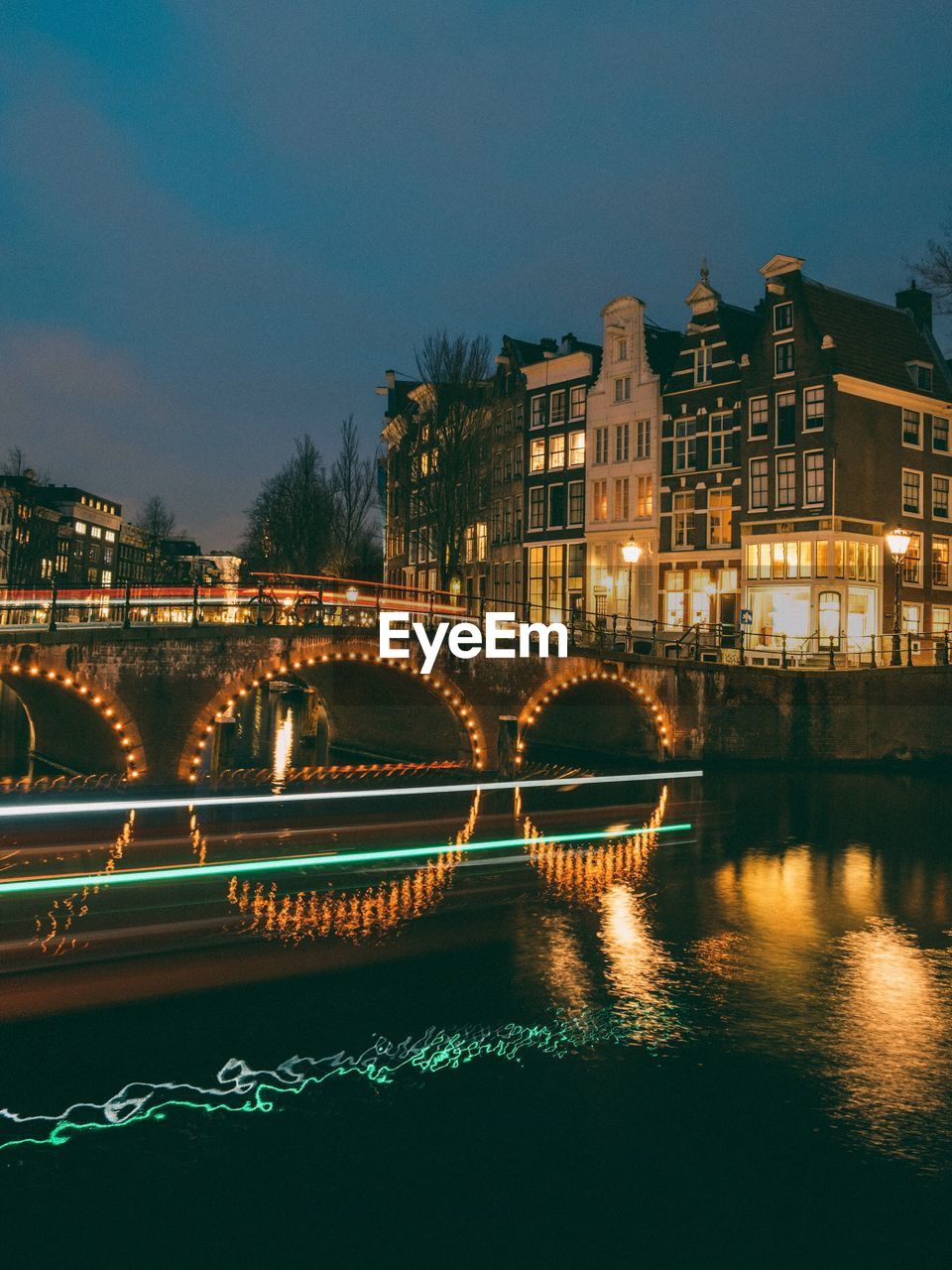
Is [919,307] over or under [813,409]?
over

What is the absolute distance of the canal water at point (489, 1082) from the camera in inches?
319

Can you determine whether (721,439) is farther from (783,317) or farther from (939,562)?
(939,562)

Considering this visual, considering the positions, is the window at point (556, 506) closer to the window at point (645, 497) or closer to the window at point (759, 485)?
the window at point (645, 497)

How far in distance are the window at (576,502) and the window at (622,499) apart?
2.36 m

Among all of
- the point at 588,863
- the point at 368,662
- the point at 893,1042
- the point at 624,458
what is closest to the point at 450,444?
the point at 624,458

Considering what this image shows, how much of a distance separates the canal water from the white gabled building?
34068 millimetres

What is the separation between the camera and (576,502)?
5491cm

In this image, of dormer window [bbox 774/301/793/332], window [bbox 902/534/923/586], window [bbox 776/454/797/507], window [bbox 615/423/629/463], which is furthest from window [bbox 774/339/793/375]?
window [bbox 902/534/923/586]

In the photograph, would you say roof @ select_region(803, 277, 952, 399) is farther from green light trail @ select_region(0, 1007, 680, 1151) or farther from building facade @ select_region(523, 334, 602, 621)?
green light trail @ select_region(0, 1007, 680, 1151)

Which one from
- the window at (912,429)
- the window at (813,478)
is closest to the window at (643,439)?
the window at (813,478)

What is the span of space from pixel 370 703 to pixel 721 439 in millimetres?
19657

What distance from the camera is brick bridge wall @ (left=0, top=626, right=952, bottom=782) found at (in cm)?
2898

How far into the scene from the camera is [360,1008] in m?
12.3

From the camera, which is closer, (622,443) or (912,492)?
(912,492)
